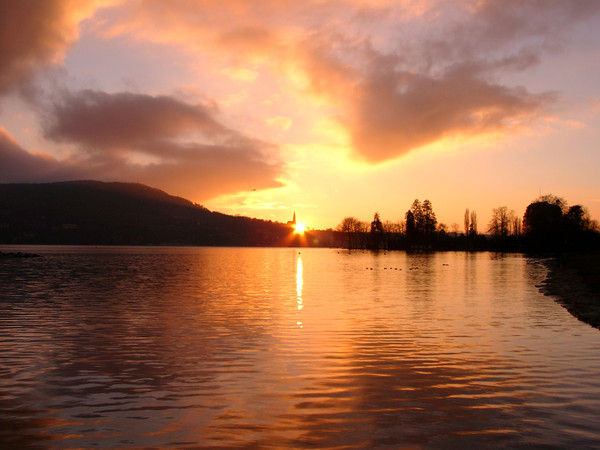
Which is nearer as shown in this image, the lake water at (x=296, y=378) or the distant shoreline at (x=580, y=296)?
the lake water at (x=296, y=378)

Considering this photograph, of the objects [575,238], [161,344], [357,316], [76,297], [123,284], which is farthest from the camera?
[575,238]

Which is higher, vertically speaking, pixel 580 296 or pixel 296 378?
pixel 296 378

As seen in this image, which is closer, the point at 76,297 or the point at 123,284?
the point at 76,297

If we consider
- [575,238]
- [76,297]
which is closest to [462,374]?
[76,297]

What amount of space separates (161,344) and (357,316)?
44.4ft

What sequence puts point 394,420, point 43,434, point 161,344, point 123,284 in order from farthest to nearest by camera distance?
1. point 123,284
2. point 161,344
3. point 394,420
4. point 43,434

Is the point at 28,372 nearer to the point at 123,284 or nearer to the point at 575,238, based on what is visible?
the point at 123,284

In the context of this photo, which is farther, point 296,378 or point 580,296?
point 580,296

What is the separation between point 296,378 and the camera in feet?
51.7

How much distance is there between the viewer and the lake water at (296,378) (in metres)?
10.9

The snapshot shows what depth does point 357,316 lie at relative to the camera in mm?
30375

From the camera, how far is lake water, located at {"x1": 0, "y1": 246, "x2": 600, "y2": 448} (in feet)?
35.7

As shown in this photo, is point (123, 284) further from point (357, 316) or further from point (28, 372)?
point (28, 372)

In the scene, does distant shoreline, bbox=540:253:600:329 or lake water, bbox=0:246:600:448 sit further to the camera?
distant shoreline, bbox=540:253:600:329
